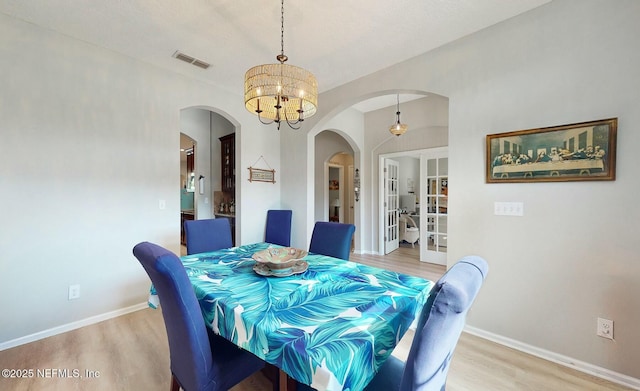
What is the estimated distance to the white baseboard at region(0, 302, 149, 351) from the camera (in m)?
2.03

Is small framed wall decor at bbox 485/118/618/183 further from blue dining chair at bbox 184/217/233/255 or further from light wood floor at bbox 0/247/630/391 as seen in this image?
blue dining chair at bbox 184/217/233/255

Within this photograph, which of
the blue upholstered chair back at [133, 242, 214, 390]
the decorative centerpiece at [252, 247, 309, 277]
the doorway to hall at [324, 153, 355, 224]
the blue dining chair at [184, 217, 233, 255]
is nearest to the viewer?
the blue upholstered chair back at [133, 242, 214, 390]

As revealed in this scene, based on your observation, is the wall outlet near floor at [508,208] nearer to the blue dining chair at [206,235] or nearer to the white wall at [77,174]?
the blue dining chair at [206,235]

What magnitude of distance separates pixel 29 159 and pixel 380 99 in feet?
14.0

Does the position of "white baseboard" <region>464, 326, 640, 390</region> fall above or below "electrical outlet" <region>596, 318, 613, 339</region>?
below

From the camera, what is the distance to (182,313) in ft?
3.33

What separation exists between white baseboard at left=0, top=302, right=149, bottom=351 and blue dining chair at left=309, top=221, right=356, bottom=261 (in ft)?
6.81

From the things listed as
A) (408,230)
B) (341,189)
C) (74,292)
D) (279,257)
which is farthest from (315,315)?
(341,189)

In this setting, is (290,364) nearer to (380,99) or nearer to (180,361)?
(180,361)

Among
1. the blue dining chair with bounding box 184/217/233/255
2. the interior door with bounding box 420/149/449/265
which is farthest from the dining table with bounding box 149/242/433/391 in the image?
the interior door with bounding box 420/149/449/265

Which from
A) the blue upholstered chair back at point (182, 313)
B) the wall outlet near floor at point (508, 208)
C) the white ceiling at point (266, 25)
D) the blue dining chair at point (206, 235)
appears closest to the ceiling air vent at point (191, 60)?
the white ceiling at point (266, 25)

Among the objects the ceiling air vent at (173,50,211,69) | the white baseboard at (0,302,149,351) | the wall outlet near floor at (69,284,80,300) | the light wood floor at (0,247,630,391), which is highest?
the ceiling air vent at (173,50,211,69)

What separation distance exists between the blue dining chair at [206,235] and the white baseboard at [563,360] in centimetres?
246

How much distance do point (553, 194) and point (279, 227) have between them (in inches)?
110
